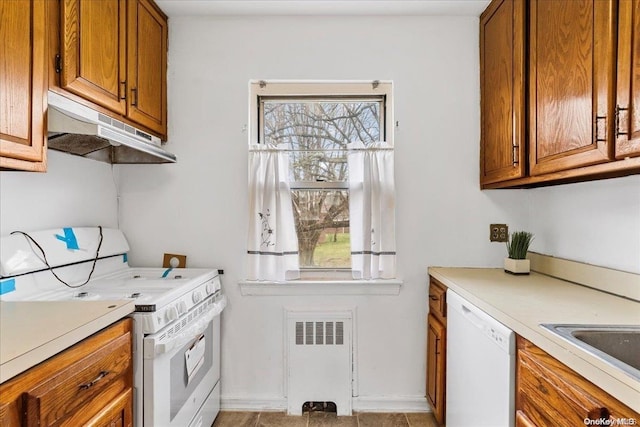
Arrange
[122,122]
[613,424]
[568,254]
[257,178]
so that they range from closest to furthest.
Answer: [613,424] → [122,122] → [568,254] → [257,178]

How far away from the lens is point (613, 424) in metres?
0.80

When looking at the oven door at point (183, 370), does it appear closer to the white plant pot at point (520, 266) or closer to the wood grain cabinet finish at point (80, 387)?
the wood grain cabinet finish at point (80, 387)

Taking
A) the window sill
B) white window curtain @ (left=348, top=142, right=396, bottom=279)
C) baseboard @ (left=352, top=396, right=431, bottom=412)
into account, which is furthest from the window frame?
baseboard @ (left=352, top=396, right=431, bottom=412)

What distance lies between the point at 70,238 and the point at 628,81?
7.68 feet

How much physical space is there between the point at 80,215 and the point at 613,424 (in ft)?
7.49

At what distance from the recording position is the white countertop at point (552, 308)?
0.81 meters

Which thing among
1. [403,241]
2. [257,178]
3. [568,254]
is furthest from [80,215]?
[568,254]

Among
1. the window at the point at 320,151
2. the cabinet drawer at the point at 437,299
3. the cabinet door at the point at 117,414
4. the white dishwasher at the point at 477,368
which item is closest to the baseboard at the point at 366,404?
the white dishwasher at the point at 477,368

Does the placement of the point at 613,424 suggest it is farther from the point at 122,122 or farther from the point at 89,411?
the point at 122,122

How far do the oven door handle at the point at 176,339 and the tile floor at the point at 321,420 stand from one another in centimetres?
70

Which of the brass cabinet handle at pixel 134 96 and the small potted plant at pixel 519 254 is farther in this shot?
the small potted plant at pixel 519 254

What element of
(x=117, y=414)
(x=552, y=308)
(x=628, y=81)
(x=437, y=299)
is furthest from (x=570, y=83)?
(x=117, y=414)

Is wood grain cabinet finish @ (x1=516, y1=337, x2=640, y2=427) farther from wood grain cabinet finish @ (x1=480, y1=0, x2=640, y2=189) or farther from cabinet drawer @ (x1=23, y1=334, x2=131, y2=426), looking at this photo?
cabinet drawer @ (x1=23, y1=334, x2=131, y2=426)

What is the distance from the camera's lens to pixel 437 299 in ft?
6.53
